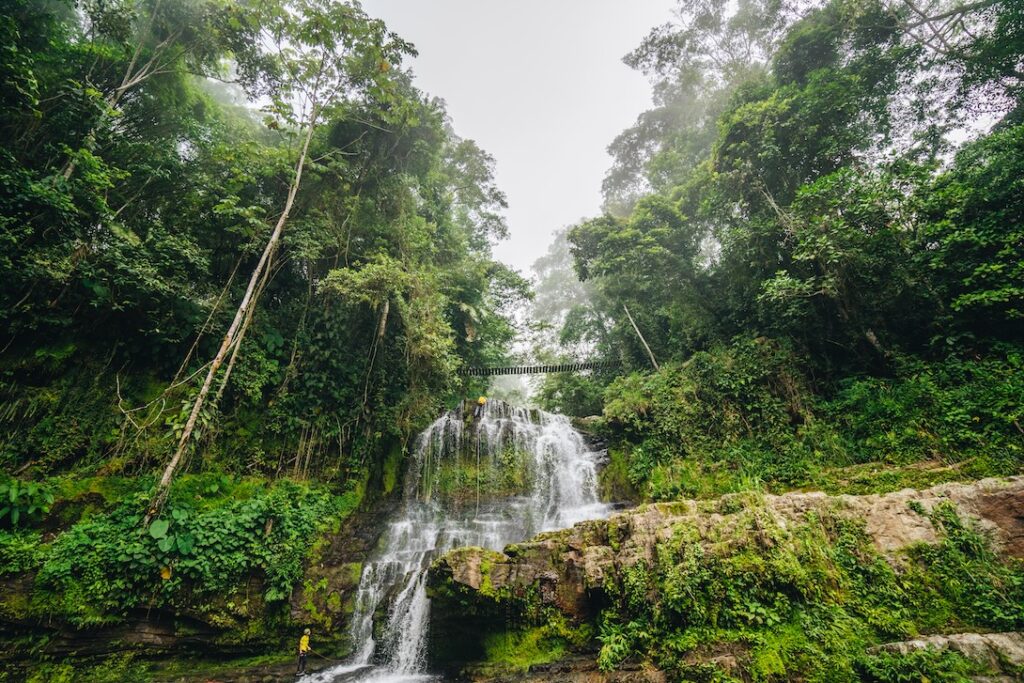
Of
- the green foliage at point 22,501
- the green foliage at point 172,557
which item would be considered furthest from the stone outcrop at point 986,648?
the green foliage at point 22,501

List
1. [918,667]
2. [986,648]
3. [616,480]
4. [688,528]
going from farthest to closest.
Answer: [616,480] < [688,528] < [986,648] < [918,667]

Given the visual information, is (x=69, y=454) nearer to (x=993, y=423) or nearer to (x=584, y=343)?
(x=993, y=423)

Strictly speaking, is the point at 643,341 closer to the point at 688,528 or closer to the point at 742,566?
the point at 688,528

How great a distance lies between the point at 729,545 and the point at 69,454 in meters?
11.9

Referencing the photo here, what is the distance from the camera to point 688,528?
5.44m

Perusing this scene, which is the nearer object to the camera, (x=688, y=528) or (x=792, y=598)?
(x=792, y=598)

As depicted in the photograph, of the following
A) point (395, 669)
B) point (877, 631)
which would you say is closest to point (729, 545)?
point (877, 631)

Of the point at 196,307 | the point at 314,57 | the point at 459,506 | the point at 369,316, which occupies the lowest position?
the point at 459,506

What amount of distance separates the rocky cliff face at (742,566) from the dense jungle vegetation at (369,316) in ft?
0.24

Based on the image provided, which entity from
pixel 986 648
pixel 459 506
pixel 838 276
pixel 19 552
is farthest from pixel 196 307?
pixel 838 276

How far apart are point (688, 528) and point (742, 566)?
74 centimetres

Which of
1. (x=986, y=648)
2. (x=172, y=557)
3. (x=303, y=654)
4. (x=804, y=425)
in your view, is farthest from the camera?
(x=804, y=425)

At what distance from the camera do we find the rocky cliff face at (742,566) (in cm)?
445

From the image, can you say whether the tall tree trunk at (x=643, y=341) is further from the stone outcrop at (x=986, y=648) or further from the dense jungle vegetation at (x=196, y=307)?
the stone outcrop at (x=986, y=648)
